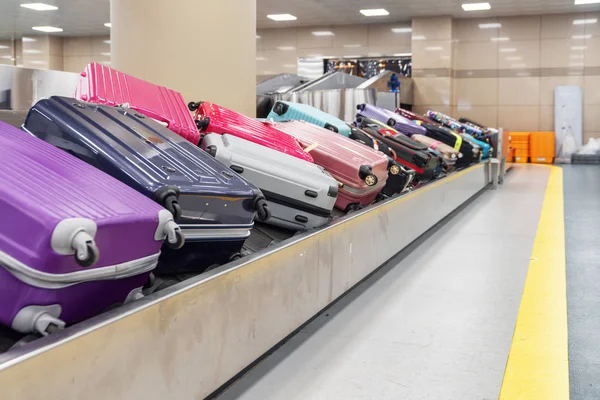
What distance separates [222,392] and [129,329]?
73 centimetres

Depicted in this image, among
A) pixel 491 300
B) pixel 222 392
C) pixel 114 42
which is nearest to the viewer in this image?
pixel 222 392

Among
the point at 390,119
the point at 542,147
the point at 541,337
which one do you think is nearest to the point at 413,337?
the point at 541,337

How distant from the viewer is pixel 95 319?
1482 millimetres

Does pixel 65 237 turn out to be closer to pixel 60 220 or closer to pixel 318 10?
pixel 60 220

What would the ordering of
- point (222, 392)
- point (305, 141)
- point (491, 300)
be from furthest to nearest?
point (305, 141)
point (491, 300)
point (222, 392)

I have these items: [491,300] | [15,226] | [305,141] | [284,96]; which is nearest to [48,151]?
[15,226]

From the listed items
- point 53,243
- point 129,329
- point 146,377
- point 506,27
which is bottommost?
point 146,377

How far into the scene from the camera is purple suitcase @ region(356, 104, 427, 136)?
6770mm

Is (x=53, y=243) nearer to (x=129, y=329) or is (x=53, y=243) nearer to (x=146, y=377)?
(x=129, y=329)

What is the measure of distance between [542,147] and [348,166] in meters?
14.9

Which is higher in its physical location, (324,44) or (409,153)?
(324,44)

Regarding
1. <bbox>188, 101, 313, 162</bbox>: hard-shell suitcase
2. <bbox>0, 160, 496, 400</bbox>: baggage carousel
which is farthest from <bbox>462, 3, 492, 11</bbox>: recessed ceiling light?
<bbox>0, 160, 496, 400</bbox>: baggage carousel

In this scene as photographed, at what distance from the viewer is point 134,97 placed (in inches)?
118

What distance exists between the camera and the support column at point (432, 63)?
17516mm
